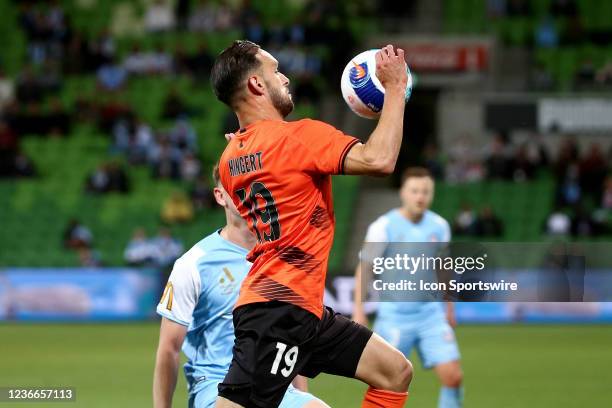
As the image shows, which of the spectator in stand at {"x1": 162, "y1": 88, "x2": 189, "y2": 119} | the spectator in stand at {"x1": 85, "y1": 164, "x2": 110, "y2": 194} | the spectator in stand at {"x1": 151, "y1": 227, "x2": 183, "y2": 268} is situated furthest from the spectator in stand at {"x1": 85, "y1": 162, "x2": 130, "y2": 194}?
the spectator in stand at {"x1": 151, "y1": 227, "x2": 183, "y2": 268}

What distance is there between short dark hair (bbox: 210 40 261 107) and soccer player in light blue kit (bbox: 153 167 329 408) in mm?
898

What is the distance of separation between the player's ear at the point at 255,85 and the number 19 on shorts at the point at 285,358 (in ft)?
3.39

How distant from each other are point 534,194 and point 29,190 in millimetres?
9589

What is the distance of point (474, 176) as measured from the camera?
70.1ft

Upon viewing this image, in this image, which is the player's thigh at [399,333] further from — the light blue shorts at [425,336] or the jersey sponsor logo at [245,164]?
the jersey sponsor logo at [245,164]

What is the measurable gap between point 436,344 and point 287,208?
379 cm

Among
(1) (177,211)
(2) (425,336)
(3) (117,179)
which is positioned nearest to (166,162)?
(3) (117,179)

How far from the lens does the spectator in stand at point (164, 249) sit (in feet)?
63.2

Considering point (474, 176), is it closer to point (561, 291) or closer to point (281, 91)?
point (561, 291)

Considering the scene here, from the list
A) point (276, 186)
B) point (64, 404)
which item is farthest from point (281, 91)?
point (64, 404)

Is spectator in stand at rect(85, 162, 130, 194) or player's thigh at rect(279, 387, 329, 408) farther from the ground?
spectator in stand at rect(85, 162, 130, 194)

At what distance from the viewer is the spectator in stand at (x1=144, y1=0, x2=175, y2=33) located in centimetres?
2450

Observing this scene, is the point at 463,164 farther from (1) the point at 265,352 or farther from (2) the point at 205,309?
(1) the point at 265,352

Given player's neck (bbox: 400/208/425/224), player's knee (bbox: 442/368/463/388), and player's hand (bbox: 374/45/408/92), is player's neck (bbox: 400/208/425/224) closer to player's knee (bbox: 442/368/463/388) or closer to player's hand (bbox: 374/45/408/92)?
player's knee (bbox: 442/368/463/388)
